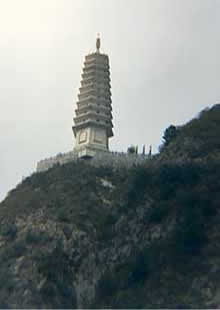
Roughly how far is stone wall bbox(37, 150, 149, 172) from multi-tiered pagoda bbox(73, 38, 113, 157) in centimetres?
173

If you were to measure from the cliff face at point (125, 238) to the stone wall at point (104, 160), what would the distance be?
17.5 ft

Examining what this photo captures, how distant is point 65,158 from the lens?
125500 millimetres

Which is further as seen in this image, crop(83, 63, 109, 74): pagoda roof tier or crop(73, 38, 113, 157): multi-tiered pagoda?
crop(83, 63, 109, 74): pagoda roof tier

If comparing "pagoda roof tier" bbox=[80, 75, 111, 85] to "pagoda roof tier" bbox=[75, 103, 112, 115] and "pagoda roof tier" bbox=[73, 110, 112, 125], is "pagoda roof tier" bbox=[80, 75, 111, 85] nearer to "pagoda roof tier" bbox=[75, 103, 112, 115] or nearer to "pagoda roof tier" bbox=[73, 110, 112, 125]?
"pagoda roof tier" bbox=[75, 103, 112, 115]

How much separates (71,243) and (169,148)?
15670mm

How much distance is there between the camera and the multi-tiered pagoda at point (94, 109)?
131 metres

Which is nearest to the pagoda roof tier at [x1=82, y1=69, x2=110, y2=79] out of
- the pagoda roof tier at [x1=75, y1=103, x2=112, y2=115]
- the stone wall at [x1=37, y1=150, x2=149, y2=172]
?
the pagoda roof tier at [x1=75, y1=103, x2=112, y2=115]

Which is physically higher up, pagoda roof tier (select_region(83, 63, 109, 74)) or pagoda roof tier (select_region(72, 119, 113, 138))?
pagoda roof tier (select_region(83, 63, 109, 74))

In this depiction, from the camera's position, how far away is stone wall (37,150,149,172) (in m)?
122

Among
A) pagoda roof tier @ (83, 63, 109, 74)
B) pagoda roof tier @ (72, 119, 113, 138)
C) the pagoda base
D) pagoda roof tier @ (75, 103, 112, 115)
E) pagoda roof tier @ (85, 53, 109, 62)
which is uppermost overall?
pagoda roof tier @ (85, 53, 109, 62)

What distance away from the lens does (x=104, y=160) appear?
4845 inches

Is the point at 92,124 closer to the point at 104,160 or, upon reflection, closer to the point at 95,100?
the point at 95,100

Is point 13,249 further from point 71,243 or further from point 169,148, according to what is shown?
point 169,148

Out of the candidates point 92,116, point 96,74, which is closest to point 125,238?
point 92,116
